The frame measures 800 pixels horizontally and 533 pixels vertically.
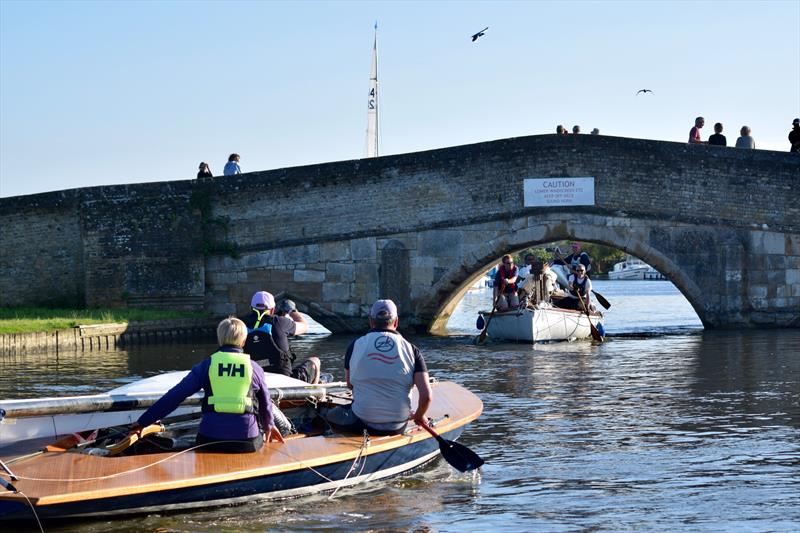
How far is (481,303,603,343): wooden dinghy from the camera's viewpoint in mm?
21938

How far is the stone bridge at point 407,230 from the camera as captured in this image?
2419 cm

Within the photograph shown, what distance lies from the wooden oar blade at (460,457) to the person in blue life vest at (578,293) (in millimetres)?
14094

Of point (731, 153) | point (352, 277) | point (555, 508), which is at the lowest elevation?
point (555, 508)

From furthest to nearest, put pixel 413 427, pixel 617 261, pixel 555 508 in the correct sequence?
pixel 617 261 → pixel 413 427 → pixel 555 508

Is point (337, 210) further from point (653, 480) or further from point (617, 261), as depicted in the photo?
point (617, 261)

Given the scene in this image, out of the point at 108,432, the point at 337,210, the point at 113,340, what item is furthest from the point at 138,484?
the point at 337,210

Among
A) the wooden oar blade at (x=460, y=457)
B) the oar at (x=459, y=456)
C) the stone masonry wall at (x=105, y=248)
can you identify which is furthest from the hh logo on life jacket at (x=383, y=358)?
the stone masonry wall at (x=105, y=248)

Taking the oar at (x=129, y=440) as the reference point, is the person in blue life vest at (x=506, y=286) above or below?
above

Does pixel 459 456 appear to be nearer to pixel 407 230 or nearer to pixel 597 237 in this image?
pixel 597 237

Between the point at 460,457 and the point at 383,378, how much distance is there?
798 mm

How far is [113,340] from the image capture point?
22.4m

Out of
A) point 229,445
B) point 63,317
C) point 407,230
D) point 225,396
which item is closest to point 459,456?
point 229,445

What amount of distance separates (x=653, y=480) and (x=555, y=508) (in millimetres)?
1151

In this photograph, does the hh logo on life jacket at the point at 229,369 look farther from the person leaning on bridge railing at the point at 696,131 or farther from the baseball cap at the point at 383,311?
the person leaning on bridge railing at the point at 696,131
